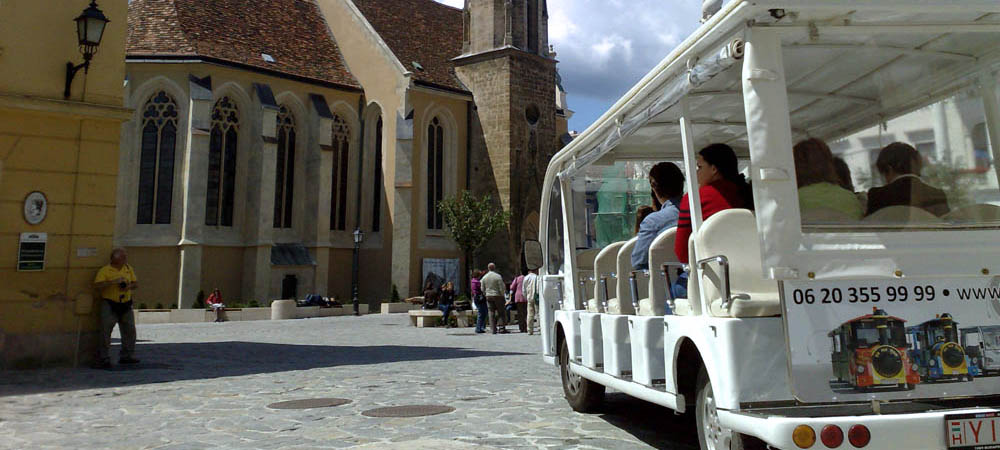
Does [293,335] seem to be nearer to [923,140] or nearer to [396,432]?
[396,432]

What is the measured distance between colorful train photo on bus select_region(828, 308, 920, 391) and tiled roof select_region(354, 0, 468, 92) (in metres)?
30.8

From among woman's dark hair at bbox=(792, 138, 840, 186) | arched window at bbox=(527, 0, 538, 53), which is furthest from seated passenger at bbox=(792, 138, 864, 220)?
arched window at bbox=(527, 0, 538, 53)

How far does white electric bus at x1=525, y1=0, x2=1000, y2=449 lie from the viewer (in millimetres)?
3158

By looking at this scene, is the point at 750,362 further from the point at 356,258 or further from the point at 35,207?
the point at 356,258

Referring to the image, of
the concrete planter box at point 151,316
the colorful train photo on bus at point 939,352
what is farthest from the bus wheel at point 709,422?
the concrete planter box at point 151,316

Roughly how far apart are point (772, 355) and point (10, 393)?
7.95 metres

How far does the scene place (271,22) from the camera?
33.5m

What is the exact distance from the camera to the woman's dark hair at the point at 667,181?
522cm

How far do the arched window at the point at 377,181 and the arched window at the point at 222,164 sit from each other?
20.9 ft

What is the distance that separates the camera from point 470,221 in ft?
102

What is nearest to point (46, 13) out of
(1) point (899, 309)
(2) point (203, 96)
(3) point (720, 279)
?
(3) point (720, 279)

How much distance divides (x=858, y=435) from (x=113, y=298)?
988cm

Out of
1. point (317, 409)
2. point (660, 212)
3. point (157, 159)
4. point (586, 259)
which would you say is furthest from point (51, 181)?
point (157, 159)

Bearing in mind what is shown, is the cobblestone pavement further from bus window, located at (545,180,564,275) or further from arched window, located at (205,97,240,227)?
arched window, located at (205,97,240,227)
